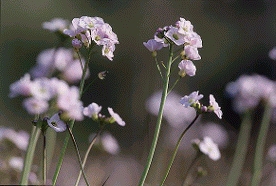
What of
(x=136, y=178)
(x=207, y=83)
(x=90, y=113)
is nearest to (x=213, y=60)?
(x=207, y=83)

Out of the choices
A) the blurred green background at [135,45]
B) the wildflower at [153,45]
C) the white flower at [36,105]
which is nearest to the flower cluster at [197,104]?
the wildflower at [153,45]

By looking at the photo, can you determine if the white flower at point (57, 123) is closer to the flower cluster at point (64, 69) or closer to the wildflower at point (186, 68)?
the wildflower at point (186, 68)

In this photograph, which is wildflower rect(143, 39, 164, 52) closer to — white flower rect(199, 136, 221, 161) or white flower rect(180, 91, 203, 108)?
white flower rect(180, 91, 203, 108)

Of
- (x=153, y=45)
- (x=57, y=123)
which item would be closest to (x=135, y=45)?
(x=153, y=45)

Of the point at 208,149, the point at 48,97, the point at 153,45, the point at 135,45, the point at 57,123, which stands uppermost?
the point at 153,45

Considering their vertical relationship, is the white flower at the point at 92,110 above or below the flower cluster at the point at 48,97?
below

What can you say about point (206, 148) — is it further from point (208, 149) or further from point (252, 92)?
point (252, 92)

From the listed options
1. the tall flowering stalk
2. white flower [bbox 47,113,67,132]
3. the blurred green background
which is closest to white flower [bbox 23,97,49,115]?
white flower [bbox 47,113,67,132]
